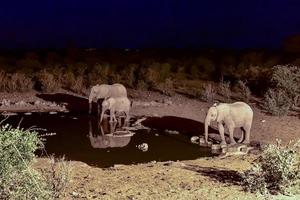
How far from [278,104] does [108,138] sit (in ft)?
19.8

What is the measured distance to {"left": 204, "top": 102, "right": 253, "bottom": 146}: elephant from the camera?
14.1m

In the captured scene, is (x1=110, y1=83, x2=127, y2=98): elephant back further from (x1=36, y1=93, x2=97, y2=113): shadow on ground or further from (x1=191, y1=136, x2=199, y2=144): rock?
(x1=191, y1=136, x2=199, y2=144): rock

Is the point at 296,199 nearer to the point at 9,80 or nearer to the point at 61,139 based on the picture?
the point at 61,139

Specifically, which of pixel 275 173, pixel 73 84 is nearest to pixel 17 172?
pixel 275 173

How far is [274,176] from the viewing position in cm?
930

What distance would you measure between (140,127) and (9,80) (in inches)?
422

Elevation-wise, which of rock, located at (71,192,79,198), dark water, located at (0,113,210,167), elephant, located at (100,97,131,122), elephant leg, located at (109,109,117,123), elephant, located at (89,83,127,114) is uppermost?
elephant, located at (89,83,127,114)

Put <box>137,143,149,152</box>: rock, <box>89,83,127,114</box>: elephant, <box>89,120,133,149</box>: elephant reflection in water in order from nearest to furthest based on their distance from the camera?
<box>137,143,149,152</box>: rock → <box>89,120,133,149</box>: elephant reflection in water → <box>89,83,127,114</box>: elephant

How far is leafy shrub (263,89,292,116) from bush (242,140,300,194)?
27.3 feet

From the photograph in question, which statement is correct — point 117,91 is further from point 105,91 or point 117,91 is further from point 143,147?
point 143,147

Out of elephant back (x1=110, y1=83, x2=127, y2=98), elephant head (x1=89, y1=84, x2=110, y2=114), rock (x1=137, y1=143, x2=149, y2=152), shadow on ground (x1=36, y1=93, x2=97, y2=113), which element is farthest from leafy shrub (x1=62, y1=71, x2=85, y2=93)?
rock (x1=137, y1=143, x2=149, y2=152)

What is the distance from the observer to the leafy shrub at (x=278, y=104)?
58.5 feet

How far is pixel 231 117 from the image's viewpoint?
46.8 ft

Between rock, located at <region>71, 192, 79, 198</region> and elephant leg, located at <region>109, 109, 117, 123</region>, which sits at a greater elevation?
elephant leg, located at <region>109, 109, 117, 123</region>
